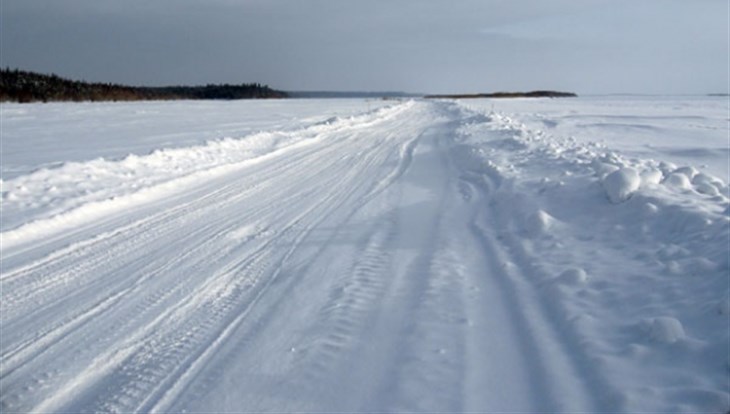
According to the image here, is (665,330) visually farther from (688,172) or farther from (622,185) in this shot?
(688,172)

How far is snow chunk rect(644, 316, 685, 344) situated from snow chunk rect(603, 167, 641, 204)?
10.6ft

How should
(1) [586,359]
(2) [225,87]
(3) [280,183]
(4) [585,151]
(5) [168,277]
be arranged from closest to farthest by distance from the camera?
(1) [586,359] → (5) [168,277] → (3) [280,183] → (4) [585,151] → (2) [225,87]

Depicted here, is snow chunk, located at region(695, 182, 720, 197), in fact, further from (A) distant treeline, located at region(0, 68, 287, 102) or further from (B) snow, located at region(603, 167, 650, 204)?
(A) distant treeline, located at region(0, 68, 287, 102)

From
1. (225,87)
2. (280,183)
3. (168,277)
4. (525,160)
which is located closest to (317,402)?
(168,277)

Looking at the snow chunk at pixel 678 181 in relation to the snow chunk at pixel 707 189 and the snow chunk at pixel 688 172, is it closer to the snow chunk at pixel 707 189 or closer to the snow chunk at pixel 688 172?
the snow chunk at pixel 707 189

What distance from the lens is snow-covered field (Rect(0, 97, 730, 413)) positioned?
10.1ft

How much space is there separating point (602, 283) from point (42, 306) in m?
4.49

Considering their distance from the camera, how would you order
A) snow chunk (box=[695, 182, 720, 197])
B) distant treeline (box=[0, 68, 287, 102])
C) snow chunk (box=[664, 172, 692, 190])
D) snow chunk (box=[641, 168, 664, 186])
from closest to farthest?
snow chunk (box=[695, 182, 720, 197]), snow chunk (box=[664, 172, 692, 190]), snow chunk (box=[641, 168, 664, 186]), distant treeline (box=[0, 68, 287, 102])

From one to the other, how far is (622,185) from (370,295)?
3.86m

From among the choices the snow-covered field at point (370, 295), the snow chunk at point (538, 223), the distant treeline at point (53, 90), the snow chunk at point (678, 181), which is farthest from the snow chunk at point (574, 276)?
the distant treeline at point (53, 90)

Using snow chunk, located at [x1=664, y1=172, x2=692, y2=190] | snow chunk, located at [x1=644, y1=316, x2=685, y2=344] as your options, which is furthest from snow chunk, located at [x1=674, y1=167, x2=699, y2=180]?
Result: snow chunk, located at [x1=644, y1=316, x2=685, y2=344]

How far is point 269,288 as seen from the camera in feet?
15.4

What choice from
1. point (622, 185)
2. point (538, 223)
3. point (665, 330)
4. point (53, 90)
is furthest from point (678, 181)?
point (53, 90)

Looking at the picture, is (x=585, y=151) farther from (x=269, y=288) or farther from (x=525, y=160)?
(x=269, y=288)
